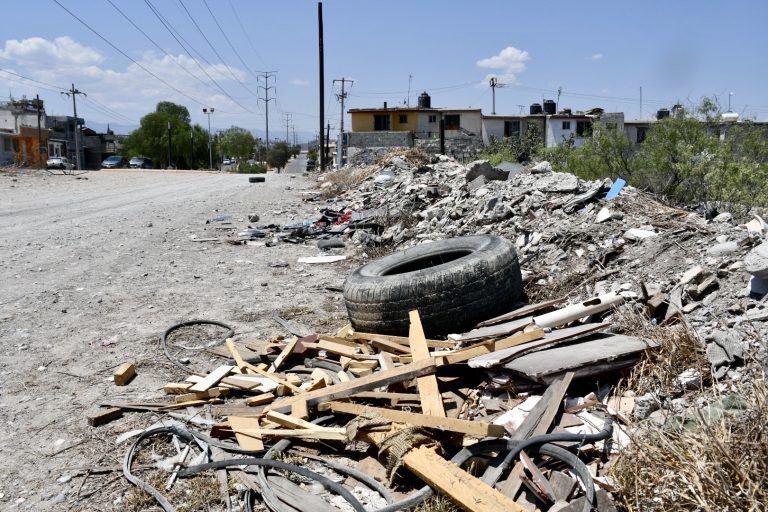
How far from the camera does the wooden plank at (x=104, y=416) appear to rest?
13.1ft

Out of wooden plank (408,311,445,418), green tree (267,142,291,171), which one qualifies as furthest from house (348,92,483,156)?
wooden plank (408,311,445,418)

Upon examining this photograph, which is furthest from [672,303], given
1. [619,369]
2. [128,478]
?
[128,478]

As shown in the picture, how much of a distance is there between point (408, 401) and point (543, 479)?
1.09 meters

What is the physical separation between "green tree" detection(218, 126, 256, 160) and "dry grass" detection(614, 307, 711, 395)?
314ft

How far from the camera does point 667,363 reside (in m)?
3.65

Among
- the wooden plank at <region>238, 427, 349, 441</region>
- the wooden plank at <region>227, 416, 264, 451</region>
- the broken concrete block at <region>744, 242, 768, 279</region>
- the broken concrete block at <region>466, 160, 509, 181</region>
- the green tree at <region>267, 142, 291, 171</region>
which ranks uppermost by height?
the green tree at <region>267, 142, 291, 171</region>

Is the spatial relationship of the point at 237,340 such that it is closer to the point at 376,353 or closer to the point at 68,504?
the point at 376,353

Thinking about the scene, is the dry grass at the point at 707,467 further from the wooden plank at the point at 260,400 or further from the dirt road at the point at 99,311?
the dirt road at the point at 99,311

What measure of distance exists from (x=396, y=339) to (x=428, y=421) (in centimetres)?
165

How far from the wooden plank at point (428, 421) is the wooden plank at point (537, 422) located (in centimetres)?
15

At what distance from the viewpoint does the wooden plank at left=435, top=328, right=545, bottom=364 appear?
4.05 m

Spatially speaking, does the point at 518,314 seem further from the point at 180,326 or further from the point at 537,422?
the point at 180,326

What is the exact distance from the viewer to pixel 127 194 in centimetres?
2184

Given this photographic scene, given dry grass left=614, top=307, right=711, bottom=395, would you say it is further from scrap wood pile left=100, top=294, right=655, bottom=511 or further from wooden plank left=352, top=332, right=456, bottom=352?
wooden plank left=352, top=332, right=456, bottom=352
